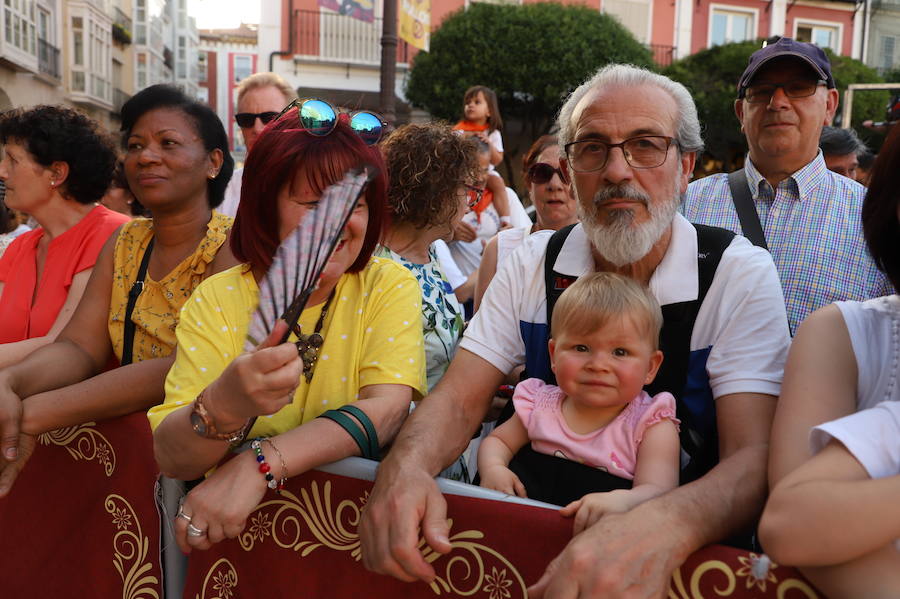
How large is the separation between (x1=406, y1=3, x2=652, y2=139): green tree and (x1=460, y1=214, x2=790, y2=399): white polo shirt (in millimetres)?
19543

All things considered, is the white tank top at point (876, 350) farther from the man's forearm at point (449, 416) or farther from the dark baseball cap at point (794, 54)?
the dark baseball cap at point (794, 54)

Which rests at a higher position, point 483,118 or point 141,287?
point 483,118

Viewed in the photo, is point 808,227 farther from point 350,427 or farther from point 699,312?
point 350,427

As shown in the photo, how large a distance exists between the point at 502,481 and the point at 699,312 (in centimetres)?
75

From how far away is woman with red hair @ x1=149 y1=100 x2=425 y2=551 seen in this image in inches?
72.8

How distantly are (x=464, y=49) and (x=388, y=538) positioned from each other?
70.1ft

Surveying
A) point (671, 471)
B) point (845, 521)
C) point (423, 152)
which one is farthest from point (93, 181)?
point (845, 521)

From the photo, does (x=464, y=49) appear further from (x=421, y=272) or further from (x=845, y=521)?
(x=845, y=521)

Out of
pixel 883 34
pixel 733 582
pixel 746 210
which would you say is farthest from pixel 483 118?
pixel 883 34

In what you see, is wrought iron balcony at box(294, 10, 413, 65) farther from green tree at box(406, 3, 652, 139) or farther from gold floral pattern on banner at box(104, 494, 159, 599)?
gold floral pattern on banner at box(104, 494, 159, 599)

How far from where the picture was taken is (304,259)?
1513 mm

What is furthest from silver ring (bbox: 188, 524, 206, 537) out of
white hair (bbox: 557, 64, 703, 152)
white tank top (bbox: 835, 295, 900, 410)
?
white hair (bbox: 557, 64, 703, 152)

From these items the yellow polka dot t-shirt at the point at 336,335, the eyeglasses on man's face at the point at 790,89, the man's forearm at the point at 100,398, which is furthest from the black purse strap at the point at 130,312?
the eyeglasses on man's face at the point at 790,89

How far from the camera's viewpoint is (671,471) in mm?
1942
